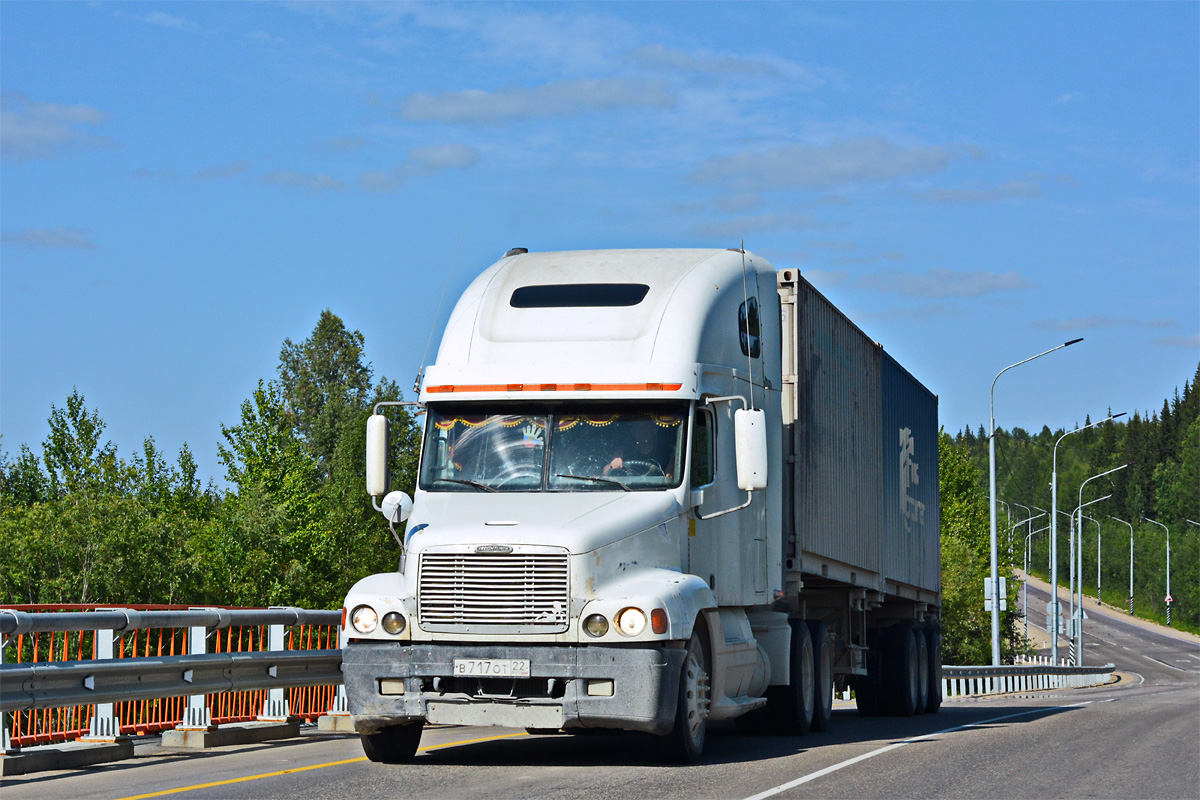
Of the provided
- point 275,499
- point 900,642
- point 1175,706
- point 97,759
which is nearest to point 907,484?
point 900,642

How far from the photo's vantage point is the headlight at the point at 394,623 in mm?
11812

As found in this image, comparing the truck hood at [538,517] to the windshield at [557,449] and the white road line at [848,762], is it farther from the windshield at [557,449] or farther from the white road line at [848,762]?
the white road line at [848,762]

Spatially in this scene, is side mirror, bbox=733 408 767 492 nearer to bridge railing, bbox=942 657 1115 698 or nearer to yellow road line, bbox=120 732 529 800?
yellow road line, bbox=120 732 529 800

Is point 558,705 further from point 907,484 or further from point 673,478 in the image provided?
point 907,484

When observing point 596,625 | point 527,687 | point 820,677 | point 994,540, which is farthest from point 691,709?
point 994,540

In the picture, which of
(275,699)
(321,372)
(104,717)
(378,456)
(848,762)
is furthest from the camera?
(321,372)

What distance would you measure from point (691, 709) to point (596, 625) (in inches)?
45.5

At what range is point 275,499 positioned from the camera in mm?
79938

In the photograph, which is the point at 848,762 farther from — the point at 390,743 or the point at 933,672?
the point at 933,672

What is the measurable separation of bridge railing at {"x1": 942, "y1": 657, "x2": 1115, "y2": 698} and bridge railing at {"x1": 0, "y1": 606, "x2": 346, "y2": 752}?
72.5ft

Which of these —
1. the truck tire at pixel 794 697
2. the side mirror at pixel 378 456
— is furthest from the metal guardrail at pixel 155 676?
the truck tire at pixel 794 697

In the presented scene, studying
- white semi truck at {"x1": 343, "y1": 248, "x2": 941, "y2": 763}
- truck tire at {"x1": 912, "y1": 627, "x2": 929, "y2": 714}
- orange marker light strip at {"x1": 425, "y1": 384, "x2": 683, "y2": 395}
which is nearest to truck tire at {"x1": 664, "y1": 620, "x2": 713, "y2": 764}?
white semi truck at {"x1": 343, "y1": 248, "x2": 941, "y2": 763}

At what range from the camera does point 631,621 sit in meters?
11.5

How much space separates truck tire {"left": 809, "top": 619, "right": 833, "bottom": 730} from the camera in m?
16.5
